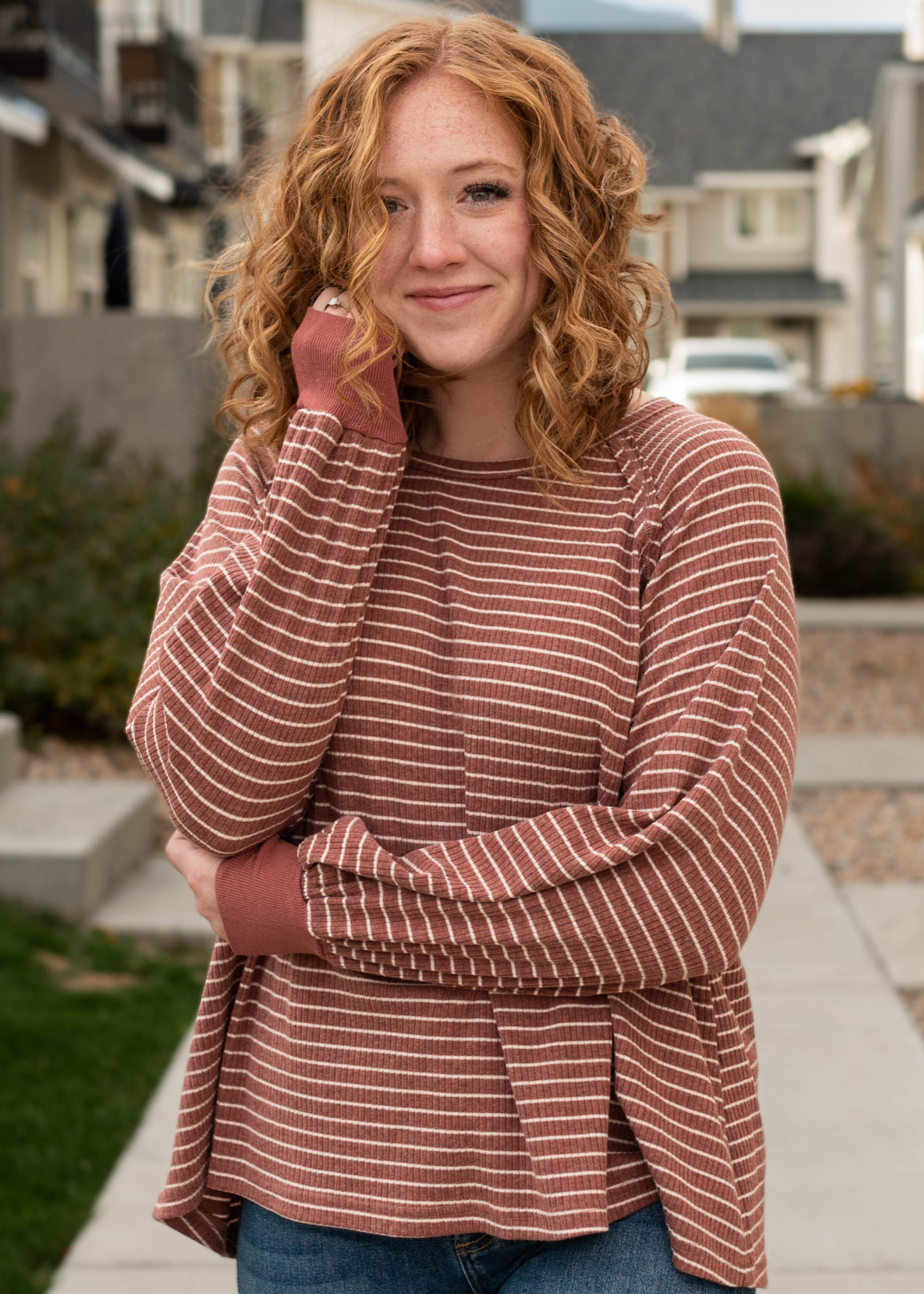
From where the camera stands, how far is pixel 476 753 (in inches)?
60.0

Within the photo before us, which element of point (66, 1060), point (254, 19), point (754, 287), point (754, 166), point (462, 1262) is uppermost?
point (254, 19)

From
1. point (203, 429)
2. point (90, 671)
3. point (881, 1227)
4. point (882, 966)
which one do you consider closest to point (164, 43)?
point (203, 429)

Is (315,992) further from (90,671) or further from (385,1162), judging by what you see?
(90,671)

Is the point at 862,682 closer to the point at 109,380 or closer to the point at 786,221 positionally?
the point at 109,380

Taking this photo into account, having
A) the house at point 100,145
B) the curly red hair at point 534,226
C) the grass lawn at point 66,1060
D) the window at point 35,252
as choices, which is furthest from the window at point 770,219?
the curly red hair at point 534,226

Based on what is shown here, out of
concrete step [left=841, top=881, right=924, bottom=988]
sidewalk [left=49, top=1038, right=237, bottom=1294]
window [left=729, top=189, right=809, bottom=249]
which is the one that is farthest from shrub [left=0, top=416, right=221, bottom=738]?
window [left=729, top=189, right=809, bottom=249]

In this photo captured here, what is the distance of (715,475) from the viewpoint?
151cm

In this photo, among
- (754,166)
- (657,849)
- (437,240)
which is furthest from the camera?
(754,166)

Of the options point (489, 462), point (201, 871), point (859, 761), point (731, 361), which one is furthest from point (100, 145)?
point (201, 871)

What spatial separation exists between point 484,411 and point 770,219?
114ft

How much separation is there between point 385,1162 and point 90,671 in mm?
5043

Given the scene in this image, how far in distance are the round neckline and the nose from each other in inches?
8.7

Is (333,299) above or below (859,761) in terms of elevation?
above

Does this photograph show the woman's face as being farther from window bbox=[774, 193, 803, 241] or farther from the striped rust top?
window bbox=[774, 193, 803, 241]
